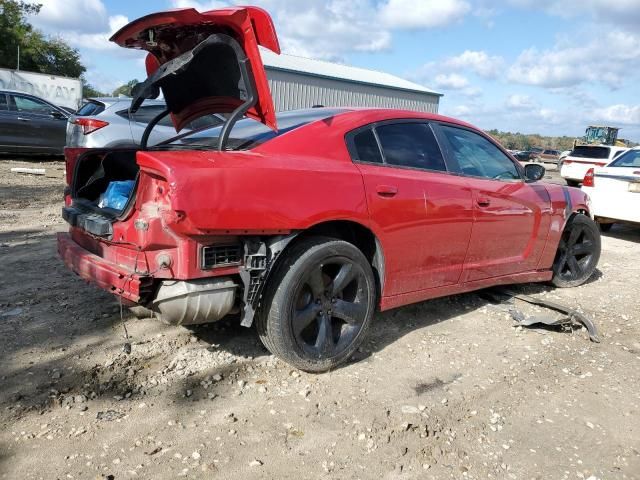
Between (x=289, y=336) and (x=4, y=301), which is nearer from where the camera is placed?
(x=289, y=336)

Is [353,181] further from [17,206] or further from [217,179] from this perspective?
[17,206]

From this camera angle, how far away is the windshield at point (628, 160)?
30.7 feet

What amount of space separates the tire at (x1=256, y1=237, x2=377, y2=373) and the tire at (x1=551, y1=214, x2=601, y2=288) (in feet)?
9.14

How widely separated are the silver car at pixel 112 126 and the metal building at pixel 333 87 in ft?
52.9

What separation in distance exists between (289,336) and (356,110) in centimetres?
160

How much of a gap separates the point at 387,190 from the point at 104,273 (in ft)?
5.67

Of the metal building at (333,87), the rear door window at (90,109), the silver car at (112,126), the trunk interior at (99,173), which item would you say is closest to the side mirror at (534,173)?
the trunk interior at (99,173)

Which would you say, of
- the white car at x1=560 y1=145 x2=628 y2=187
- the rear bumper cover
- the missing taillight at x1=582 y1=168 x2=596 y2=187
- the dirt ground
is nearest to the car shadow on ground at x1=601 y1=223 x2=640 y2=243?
the missing taillight at x1=582 y1=168 x2=596 y2=187

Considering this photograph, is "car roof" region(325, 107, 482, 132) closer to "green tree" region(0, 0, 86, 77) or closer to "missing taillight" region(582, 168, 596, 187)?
"missing taillight" region(582, 168, 596, 187)

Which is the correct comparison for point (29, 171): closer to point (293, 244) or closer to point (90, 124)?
point (90, 124)

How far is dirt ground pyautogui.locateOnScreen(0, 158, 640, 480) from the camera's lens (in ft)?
8.36

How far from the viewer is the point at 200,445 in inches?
103

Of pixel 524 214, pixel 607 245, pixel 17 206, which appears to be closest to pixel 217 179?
pixel 524 214

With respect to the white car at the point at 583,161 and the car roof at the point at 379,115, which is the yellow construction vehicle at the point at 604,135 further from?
the car roof at the point at 379,115
